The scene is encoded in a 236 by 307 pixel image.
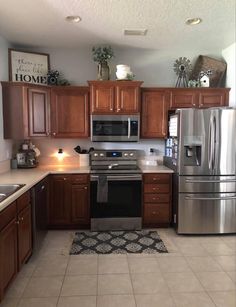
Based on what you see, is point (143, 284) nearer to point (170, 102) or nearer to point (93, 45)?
point (170, 102)

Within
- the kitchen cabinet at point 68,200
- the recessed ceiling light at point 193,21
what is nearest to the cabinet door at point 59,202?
the kitchen cabinet at point 68,200

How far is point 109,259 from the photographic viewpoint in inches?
115

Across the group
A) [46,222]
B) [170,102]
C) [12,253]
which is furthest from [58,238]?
[170,102]

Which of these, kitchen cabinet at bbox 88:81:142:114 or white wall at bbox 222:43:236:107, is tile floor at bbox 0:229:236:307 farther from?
white wall at bbox 222:43:236:107

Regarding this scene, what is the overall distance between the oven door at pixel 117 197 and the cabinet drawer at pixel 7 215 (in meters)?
1.46

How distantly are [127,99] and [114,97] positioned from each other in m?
0.20

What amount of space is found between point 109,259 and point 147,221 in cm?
101

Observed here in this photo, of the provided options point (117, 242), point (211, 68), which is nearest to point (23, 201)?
point (117, 242)

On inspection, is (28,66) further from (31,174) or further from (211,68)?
(211,68)

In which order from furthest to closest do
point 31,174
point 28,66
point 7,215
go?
1. point 28,66
2. point 31,174
3. point 7,215

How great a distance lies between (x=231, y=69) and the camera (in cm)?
397

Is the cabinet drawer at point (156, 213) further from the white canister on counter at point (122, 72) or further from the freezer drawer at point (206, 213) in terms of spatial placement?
the white canister on counter at point (122, 72)

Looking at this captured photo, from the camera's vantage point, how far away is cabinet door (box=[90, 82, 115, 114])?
12.3ft

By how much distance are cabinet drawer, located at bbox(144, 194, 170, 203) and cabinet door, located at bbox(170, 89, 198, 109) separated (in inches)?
53.6
